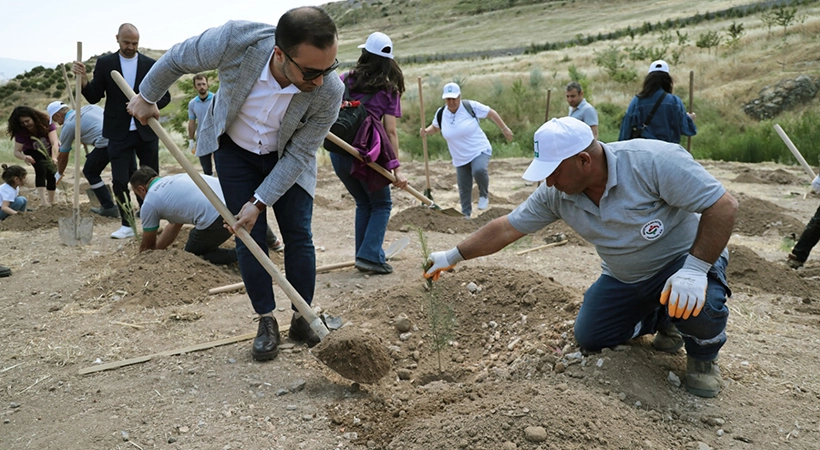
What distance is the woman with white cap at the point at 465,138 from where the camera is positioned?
25.1 feet

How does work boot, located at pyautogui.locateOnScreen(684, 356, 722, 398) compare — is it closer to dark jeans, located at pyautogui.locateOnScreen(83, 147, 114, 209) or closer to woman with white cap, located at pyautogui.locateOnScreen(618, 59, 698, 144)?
woman with white cap, located at pyautogui.locateOnScreen(618, 59, 698, 144)

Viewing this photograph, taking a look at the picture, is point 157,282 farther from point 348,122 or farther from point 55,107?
point 55,107

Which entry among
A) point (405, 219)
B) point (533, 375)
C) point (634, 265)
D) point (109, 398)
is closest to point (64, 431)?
point (109, 398)

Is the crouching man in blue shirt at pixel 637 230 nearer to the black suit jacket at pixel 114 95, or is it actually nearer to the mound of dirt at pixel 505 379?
the mound of dirt at pixel 505 379

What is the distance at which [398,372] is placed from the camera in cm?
329

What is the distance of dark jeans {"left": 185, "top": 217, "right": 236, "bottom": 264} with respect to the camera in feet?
16.6

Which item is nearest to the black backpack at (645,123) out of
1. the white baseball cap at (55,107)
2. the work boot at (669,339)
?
the work boot at (669,339)

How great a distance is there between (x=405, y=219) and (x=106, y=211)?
362 centimetres

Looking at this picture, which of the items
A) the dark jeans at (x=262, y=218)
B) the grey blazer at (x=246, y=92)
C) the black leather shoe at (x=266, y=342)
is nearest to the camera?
the grey blazer at (x=246, y=92)

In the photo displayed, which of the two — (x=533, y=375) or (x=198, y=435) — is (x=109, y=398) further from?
(x=533, y=375)

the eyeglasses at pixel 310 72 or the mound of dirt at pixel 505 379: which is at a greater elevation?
the eyeglasses at pixel 310 72

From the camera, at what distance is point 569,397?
2.55 meters

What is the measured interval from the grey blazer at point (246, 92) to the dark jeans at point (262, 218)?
0.27 ft


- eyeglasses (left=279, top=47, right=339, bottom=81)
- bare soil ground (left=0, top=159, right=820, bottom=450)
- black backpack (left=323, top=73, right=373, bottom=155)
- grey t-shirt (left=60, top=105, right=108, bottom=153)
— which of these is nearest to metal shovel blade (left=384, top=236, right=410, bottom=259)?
bare soil ground (left=0, top=159, right=820, bottom=450)
